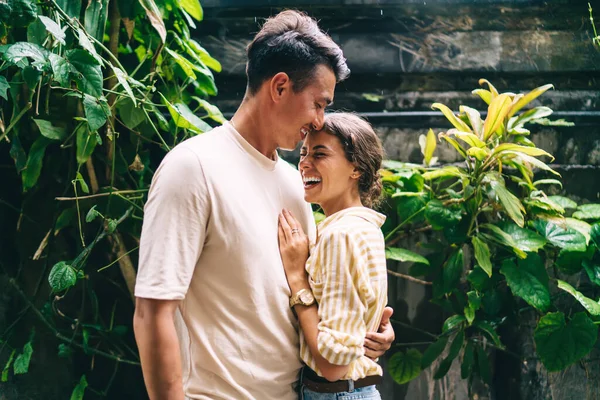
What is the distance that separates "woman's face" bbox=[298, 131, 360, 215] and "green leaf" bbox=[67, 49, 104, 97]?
743 mm

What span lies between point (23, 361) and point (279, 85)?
167cm

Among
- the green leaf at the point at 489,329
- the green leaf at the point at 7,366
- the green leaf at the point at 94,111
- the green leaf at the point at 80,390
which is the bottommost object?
the green leaf at the point at 80,390

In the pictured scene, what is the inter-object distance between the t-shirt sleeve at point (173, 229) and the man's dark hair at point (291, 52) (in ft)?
1.21

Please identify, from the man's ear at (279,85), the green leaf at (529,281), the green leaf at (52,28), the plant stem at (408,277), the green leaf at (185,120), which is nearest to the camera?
the man's ear at (279,85)

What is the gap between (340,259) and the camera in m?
1.55

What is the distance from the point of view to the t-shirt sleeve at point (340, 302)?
1.47 metres

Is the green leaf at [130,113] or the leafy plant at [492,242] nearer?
the green leaf at [130,113]

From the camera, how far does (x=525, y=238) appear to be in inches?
99.1

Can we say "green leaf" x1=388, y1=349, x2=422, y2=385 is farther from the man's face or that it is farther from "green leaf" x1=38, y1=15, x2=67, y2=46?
"green leaf" x1=38, y1=15, x2=67, y2=46

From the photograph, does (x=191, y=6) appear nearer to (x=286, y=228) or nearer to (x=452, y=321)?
(x=286, y=228)

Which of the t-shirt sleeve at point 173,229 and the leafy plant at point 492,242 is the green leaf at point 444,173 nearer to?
the leafy plant at point 492,242

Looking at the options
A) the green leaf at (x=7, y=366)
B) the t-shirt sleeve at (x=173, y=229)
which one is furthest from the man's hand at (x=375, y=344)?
the green leaf at (x=7, y=366)

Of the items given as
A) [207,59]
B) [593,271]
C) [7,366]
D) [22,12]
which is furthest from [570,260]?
[7,366]

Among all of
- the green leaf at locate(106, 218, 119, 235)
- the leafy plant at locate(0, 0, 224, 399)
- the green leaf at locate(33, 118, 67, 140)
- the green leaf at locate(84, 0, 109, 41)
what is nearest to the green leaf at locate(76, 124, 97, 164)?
the leafy plant at locate(0, 0, 224, 399)
